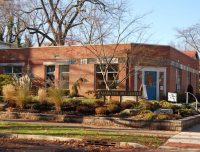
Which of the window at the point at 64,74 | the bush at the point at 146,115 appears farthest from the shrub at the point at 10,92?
the window at the point at 64,74

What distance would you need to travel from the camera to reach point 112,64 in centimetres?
3316

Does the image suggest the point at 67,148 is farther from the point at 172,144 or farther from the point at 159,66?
the point at 159,66

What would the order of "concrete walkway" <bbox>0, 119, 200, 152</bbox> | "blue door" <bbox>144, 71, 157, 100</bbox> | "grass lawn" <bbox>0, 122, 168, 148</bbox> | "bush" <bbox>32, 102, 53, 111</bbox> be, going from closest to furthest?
"concrete walkway" <bbox>0, 119, 200, 152</bbox>
"grass lawn" <bbox>0, 122, 168, 148</bbox>
"bush" <bbox>32, 102, 53, 111</bbox>
"blue door" <bbox>144, 71, 157, 100</bbox>

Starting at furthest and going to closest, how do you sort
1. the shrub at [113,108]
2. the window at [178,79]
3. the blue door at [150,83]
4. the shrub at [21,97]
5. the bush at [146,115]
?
the window at [178,79], the blue door at [150,83], the shrub at [21,97], the shrub at [113,108], the bush at [146,115]

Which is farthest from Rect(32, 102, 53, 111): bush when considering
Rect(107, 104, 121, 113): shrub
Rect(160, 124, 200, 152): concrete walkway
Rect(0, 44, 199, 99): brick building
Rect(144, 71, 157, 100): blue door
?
Rect(144, 71, 157, 100): blue door

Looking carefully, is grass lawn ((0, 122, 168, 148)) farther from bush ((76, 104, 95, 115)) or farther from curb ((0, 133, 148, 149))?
bush ((76, 104, 95, 115))

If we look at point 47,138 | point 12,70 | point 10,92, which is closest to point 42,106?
point 10,92

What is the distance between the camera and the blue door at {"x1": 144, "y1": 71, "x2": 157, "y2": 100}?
111 feet

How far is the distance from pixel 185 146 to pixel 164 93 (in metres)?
21.4

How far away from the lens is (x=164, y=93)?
34.3 metres

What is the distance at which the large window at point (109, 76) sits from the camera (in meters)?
32.0

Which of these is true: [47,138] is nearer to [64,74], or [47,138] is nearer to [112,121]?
[112,121]

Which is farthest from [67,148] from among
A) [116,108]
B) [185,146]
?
[116,108]

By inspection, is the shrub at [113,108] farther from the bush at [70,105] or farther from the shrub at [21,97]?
the shrub at [21,97]
